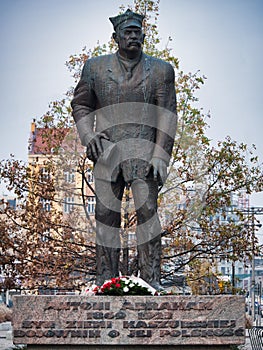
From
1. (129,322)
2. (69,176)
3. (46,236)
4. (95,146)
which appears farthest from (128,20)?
(69,176)

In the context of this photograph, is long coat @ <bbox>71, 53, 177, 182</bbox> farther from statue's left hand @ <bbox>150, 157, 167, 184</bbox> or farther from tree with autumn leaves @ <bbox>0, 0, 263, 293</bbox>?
tree with autumn leaves @ <bbox>0, 0, 263, 293</bbox>

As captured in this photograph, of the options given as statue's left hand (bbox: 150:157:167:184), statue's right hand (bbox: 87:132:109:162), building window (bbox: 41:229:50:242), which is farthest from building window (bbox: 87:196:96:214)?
statue's left hand (bbox: 150:157:167:184)

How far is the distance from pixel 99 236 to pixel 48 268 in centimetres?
981

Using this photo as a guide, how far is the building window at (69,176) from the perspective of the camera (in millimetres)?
18453

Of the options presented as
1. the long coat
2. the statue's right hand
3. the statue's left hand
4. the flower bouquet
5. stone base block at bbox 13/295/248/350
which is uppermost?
the long coat

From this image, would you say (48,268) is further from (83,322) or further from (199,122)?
(83,322)

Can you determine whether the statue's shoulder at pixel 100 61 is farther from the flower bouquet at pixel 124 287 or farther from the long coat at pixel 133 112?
the flower bouquet at pixel 124 287

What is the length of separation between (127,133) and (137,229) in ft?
3.69

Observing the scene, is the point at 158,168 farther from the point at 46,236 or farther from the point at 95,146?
the point at 46,236

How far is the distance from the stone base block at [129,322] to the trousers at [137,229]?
79 centimetres

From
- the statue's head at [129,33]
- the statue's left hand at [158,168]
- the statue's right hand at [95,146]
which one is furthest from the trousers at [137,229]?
the statue's head at [129,33]

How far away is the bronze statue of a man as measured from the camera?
809 cm

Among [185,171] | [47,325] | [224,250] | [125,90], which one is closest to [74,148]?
[185,171]

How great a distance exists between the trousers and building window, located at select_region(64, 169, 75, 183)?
33.3ft
